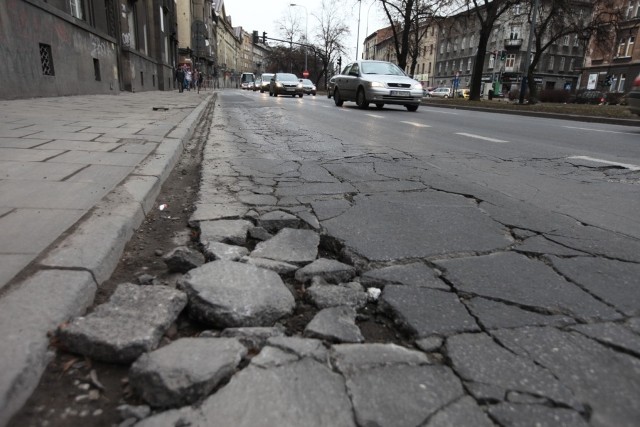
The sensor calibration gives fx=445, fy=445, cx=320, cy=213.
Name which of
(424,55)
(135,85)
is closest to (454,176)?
(135,85)

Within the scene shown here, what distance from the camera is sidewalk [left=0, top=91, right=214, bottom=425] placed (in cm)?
140

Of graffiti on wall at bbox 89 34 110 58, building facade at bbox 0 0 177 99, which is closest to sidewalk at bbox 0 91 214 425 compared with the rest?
building facade at bbox 0 0 177 99

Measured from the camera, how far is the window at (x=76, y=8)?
48.0ft

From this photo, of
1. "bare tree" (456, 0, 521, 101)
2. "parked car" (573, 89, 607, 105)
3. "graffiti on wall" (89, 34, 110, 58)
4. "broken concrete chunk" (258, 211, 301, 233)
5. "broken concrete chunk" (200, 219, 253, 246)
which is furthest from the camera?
"parked car" (573, 89, 607, 105)

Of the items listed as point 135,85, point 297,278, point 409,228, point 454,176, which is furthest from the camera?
point 135,85

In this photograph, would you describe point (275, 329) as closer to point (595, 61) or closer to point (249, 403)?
point (249, 403)

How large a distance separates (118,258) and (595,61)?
5880 cm

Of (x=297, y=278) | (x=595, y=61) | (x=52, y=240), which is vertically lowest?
(x=297, y=278)

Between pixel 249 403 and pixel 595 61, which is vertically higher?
pixel 595 61

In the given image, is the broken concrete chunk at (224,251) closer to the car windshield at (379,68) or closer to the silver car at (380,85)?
the silver car at (380,85)

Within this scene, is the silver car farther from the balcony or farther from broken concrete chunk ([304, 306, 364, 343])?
the balcony

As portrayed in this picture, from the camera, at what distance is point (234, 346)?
4.96 ft

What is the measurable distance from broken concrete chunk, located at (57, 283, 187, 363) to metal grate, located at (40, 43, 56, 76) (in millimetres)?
13005

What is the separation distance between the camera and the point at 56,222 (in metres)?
2.37
